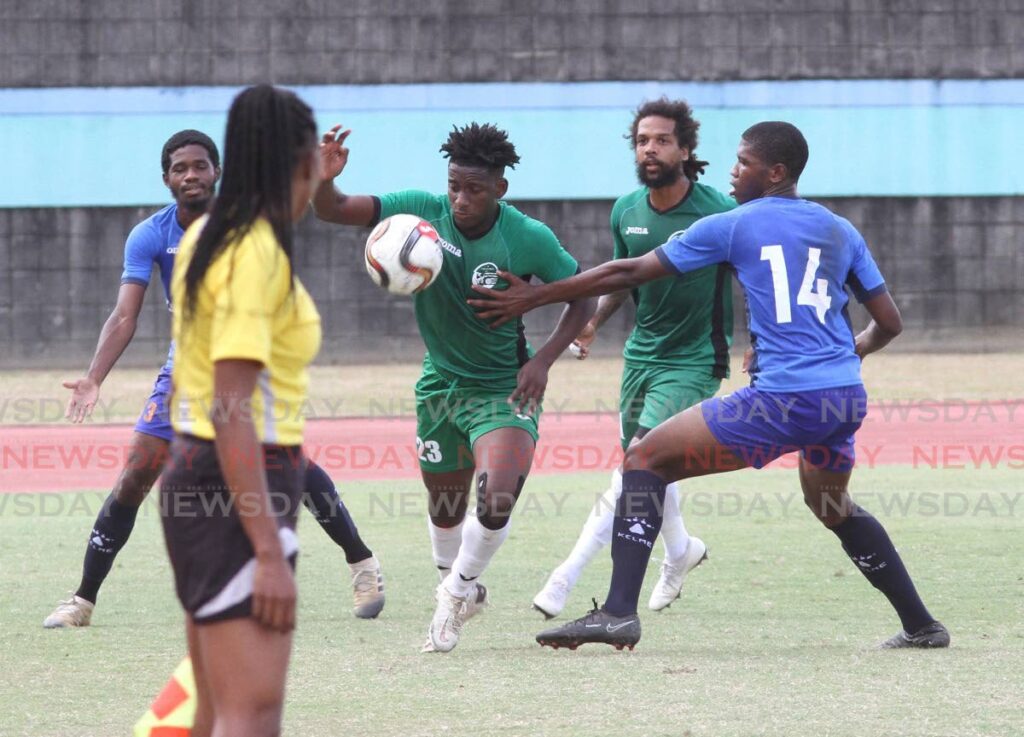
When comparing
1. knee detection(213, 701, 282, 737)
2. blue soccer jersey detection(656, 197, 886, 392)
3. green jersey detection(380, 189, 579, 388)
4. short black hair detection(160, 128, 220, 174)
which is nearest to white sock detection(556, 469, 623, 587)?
green jersey detection(380, 189, 579, 388)

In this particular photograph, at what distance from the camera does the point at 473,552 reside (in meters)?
7.11

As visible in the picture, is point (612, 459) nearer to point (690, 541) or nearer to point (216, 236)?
point (690, 541)

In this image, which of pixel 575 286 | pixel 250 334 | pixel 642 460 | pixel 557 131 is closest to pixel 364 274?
pixel 557 131

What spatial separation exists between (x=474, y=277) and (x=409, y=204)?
0.52m

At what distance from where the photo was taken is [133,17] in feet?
81.7

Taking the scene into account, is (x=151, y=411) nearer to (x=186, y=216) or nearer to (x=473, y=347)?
(x=186, y=216)

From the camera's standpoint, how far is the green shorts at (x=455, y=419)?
7250 millimetres

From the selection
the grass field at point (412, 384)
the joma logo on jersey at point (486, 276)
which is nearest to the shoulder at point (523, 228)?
the joma logo on jersey at point (486, 276)

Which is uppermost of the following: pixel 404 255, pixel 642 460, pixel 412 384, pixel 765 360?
pixel 404 255

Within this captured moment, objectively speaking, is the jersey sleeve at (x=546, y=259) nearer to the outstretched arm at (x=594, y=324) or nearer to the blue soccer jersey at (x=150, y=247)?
the outstretched arm at (x=594, y=324)

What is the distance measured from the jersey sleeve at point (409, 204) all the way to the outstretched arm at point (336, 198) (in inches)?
2.4

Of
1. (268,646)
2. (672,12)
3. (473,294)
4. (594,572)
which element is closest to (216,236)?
(268,646)

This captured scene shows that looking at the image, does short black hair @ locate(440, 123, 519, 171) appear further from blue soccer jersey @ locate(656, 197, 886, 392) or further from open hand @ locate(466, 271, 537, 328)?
blue soccer jersey @ locate(656, 197, 886, 392)

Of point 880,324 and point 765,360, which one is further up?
point 880,324
